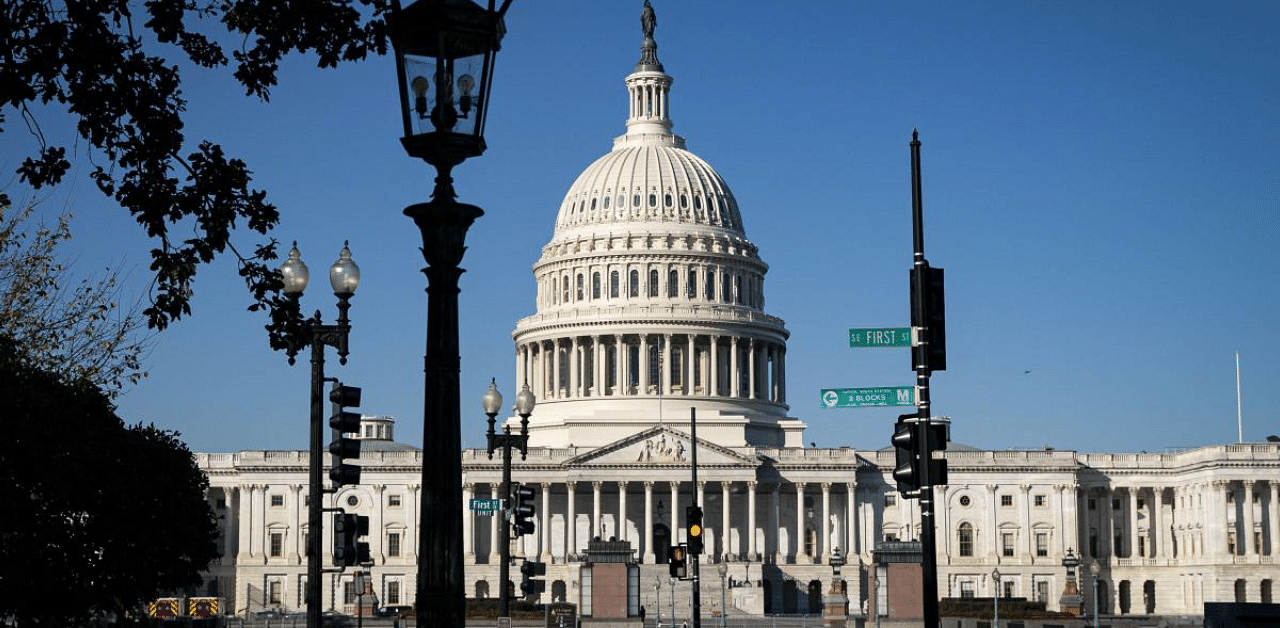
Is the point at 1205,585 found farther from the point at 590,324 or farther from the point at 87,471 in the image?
the point at 87,471

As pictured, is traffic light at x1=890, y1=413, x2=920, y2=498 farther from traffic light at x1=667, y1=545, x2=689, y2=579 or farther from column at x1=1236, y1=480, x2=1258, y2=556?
column at x1=1236, y1=480, x2=1258, y2=556

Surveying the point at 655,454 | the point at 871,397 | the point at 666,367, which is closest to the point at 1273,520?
the point at 655,454

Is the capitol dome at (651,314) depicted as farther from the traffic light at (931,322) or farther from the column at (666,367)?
the traffic light at (931,322)

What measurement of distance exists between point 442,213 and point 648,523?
13054 centimetres

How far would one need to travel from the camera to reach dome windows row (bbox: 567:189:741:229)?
16988 centimetres

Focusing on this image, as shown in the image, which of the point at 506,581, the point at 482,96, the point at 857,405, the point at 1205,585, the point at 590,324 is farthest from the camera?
Answer: the point at 590,324

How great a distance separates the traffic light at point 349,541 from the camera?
107ft

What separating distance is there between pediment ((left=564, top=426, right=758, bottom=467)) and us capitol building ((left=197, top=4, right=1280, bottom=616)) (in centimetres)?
15

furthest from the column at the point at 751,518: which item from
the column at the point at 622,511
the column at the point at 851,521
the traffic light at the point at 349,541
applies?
the traffic light at the point at 349,541

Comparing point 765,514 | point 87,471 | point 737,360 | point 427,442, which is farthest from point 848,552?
point 427,442

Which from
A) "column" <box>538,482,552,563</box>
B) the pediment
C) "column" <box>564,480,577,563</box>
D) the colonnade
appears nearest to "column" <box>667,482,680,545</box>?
the pediment

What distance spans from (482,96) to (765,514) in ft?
449

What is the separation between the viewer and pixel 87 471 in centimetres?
4847

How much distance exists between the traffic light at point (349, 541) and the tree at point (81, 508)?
1245 cm
